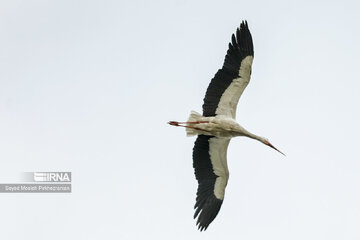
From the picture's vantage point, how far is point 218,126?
2627 cm

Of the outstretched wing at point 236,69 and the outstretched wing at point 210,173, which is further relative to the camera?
the outstretched wing at point 210,173

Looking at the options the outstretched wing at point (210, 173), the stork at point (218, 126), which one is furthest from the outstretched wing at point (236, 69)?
the outstretched wing at point (210, 173)

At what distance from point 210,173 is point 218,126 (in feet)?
5.61

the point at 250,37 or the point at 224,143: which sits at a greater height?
the point at 250,37

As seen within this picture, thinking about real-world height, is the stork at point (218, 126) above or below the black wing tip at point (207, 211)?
above

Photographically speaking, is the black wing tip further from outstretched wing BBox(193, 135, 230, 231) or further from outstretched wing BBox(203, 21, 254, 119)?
outstretched wing BBox(203, 21, 254, 119)

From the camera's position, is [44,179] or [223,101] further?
[44,179]

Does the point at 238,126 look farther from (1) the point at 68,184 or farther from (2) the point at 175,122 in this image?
(1) the point at 68,184

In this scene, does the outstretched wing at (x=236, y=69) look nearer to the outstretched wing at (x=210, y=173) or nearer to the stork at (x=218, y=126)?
the stork at (x=218, y=126)

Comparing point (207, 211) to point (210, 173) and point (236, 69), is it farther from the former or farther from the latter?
point (236, 69)

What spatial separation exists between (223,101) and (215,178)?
2.29m

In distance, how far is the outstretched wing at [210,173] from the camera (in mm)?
27016

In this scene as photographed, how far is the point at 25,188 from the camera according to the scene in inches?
1180

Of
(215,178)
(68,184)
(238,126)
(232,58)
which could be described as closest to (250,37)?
(232,58)
